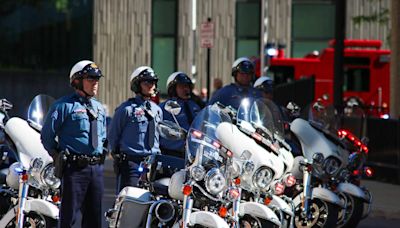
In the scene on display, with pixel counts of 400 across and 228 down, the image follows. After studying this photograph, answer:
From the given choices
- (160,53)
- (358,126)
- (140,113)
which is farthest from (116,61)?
(140,113)

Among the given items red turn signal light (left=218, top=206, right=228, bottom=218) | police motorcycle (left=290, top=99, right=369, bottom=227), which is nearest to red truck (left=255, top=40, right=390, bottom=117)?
police motorcycle (left=290, top=99, right=369, bottom=227)

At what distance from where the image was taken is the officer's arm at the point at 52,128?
1118cm

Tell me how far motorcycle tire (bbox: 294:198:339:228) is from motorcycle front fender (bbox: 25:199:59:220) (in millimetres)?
3209

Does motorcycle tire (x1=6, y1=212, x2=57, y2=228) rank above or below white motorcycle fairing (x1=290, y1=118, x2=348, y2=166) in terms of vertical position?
below

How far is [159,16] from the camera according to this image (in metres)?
37.6

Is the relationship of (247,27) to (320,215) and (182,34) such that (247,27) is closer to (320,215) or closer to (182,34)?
(182,34)

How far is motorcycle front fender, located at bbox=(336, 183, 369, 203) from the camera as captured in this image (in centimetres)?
1441

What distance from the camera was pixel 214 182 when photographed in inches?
400

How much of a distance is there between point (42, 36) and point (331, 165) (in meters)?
24.7

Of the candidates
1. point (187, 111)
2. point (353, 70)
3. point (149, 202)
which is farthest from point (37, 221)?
point (353, 70)

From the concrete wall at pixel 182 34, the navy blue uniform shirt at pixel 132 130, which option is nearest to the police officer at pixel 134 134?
the navy blue uniform shirt at pixel 132 130

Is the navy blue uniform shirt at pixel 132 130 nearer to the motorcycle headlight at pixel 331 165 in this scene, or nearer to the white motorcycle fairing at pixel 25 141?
the white motorcycle fairing at pixel 25 141

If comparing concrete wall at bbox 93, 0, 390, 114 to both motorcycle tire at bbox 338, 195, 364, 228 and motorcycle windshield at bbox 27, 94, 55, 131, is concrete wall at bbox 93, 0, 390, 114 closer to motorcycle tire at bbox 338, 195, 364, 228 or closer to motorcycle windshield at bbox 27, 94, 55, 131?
motorcycle tire at bbox 338, 195, 364, 228

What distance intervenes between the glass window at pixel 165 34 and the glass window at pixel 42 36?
2.03 meters
